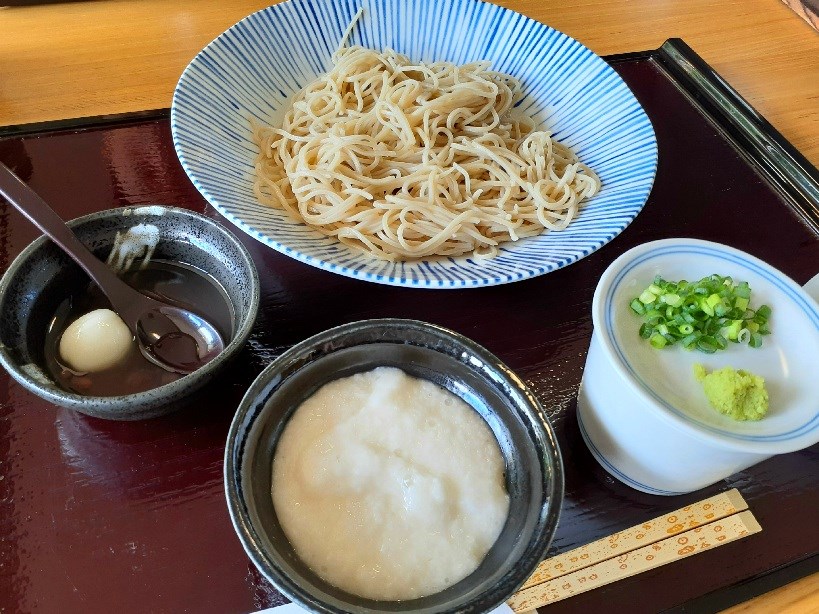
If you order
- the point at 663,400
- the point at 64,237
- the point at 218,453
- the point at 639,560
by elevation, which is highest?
the point at 663,400

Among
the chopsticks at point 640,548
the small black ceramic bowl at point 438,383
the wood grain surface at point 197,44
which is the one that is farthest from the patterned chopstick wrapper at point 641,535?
the wood grain surface at point 197,44

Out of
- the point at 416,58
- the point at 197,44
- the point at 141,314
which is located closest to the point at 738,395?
the point at 141,314

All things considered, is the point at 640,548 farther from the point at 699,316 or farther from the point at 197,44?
the point at 197,44

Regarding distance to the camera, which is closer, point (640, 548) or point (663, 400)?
point (663, 400)

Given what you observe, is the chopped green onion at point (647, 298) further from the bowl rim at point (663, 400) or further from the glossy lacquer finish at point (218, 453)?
the glossy lacquer finish at point (218, 453)

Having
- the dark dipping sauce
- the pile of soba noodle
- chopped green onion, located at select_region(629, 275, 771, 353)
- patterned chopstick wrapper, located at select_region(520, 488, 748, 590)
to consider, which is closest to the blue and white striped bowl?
the pile of soba noodle

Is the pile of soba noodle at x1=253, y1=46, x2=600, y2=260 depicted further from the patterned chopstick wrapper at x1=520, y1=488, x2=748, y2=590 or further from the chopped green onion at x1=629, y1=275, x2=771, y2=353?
the patterned chopstick wrapper at x1=520, y1=488, x2=748, y2=590
